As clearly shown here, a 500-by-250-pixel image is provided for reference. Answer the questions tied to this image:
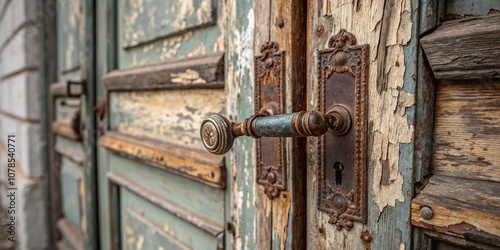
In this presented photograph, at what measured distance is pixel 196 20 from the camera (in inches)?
25.6

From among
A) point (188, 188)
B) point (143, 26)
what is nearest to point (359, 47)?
point (188, 188)

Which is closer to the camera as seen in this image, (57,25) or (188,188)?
(188,188)

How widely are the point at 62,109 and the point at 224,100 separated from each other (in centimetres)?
123

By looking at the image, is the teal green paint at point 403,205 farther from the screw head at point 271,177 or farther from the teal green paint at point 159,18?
the teal green paint at point 159,18

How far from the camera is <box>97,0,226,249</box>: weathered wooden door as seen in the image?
0.63 meters

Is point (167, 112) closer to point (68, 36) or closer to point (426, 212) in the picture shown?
point (426, 212)

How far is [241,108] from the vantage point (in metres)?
0.53

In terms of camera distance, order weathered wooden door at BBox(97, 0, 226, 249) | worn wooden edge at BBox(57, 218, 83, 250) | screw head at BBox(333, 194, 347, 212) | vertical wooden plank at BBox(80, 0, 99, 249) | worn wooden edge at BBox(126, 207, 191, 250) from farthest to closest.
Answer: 1. worn wooden edge at BBox(57, 218, 83, 250)
2. vertical wooden plank at BBox(80, 0, 99, 249)
3. worn wooden edge at BBox(126, 207, 191, 250)
4. weathered wooden door at BBox(97, 0, 226, 249)
5. screw head at BBox(333, 194, 347, 212)

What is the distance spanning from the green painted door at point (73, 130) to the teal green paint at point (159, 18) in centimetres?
30

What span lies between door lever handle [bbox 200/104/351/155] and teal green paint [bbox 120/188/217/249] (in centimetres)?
32

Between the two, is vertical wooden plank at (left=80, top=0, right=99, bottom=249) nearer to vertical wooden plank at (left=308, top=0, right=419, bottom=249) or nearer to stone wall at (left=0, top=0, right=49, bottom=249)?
stone wall at (left=0, top=0, right=49, bottom=249)

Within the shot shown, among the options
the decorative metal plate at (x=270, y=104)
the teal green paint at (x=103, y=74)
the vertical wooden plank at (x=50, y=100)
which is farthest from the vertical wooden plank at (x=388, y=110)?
the vertical wooden plank at (x=50, y=100)

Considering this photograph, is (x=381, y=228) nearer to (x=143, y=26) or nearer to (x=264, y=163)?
(x=264, y=163)

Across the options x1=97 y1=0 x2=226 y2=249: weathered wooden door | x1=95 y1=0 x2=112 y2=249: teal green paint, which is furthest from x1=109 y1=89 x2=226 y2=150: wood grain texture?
x1=95 y1=0 x2=112 y2=249: teal green paint
